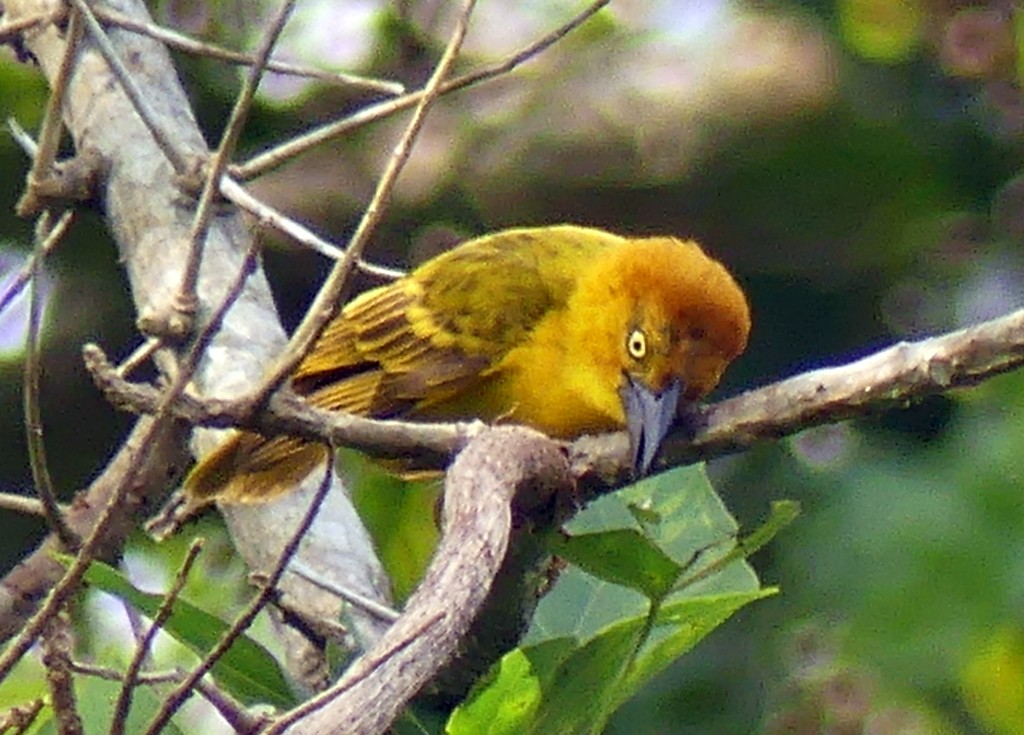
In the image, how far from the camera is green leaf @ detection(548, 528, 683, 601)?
7.78ft

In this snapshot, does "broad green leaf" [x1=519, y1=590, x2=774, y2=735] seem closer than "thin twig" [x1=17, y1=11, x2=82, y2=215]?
Yes

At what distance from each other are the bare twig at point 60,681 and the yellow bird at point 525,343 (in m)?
1.39

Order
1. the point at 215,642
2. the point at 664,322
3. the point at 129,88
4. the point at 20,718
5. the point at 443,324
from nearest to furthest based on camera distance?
the point at 20,718 → the point at 215,642 → the point at 129,88 → the point at 664,322 → the point at 443,324

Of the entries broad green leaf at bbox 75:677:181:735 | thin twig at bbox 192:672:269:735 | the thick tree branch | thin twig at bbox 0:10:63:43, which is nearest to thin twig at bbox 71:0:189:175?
thin twig at bbox 0:10:63:43

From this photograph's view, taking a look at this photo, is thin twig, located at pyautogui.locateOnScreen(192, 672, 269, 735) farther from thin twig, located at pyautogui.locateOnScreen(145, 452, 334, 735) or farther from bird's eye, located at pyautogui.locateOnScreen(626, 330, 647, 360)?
bird's eye, located at pyautogui.locateOnScreen(626, 330, 647, 360)

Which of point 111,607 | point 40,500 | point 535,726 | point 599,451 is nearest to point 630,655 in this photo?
point 535,726

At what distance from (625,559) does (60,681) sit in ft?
2.26

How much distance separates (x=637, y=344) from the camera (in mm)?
3914

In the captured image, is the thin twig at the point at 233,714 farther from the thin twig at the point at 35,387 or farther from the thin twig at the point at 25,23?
the thin twig at the point at 25,23

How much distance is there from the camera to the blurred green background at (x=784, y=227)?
16.1 feet

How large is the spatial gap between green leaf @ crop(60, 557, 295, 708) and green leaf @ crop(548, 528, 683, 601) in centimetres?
46

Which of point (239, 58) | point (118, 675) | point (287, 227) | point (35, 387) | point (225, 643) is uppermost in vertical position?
point (239, 58)

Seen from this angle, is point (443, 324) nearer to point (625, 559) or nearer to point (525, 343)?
point (525, 343)

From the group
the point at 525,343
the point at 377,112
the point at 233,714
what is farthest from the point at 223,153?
the point at 525,343
